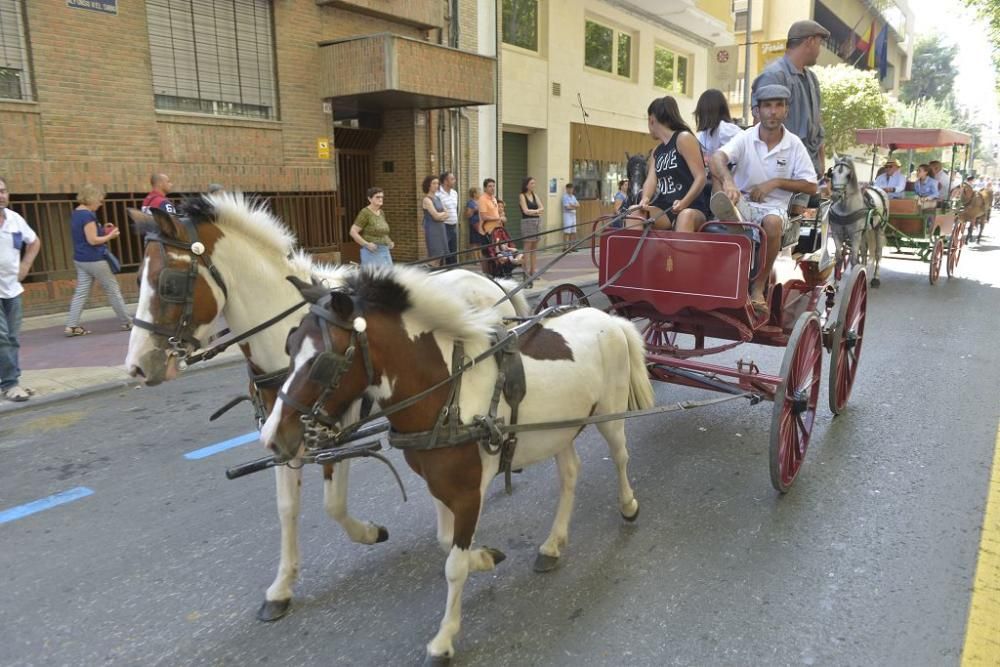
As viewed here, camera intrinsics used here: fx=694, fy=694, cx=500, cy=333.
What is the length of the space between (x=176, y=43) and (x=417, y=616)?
37.4 ft

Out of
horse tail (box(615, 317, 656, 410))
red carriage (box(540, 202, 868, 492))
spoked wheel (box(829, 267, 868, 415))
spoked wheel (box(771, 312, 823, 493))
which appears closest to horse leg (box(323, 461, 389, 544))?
horse tail (box(615, 317, 656, 410))

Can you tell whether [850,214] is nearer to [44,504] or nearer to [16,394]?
[44,504]

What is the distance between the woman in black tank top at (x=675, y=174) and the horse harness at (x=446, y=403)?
2.09m

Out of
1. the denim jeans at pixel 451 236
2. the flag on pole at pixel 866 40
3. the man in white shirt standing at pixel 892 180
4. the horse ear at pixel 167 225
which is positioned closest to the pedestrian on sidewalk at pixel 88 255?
the denim jeans at pixel 451 236

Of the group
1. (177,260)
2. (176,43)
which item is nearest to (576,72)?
(176,43)

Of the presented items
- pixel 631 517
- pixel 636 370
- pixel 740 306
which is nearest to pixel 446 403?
pixel 636 370

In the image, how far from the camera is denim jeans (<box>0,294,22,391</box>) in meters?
6.50

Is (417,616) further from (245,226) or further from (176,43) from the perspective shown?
(176,43)

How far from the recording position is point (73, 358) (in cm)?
803

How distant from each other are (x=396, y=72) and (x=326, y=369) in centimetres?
1161

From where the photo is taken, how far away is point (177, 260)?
3129mm

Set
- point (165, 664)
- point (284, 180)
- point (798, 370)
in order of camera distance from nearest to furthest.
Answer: point (165, 664), point (798, 370), point (284, 180)

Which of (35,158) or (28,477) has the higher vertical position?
(35,158)

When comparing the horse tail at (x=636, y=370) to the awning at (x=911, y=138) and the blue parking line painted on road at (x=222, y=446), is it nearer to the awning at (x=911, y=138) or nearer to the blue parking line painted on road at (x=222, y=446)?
the blue parking line painted on road at (x=222, y=446)
